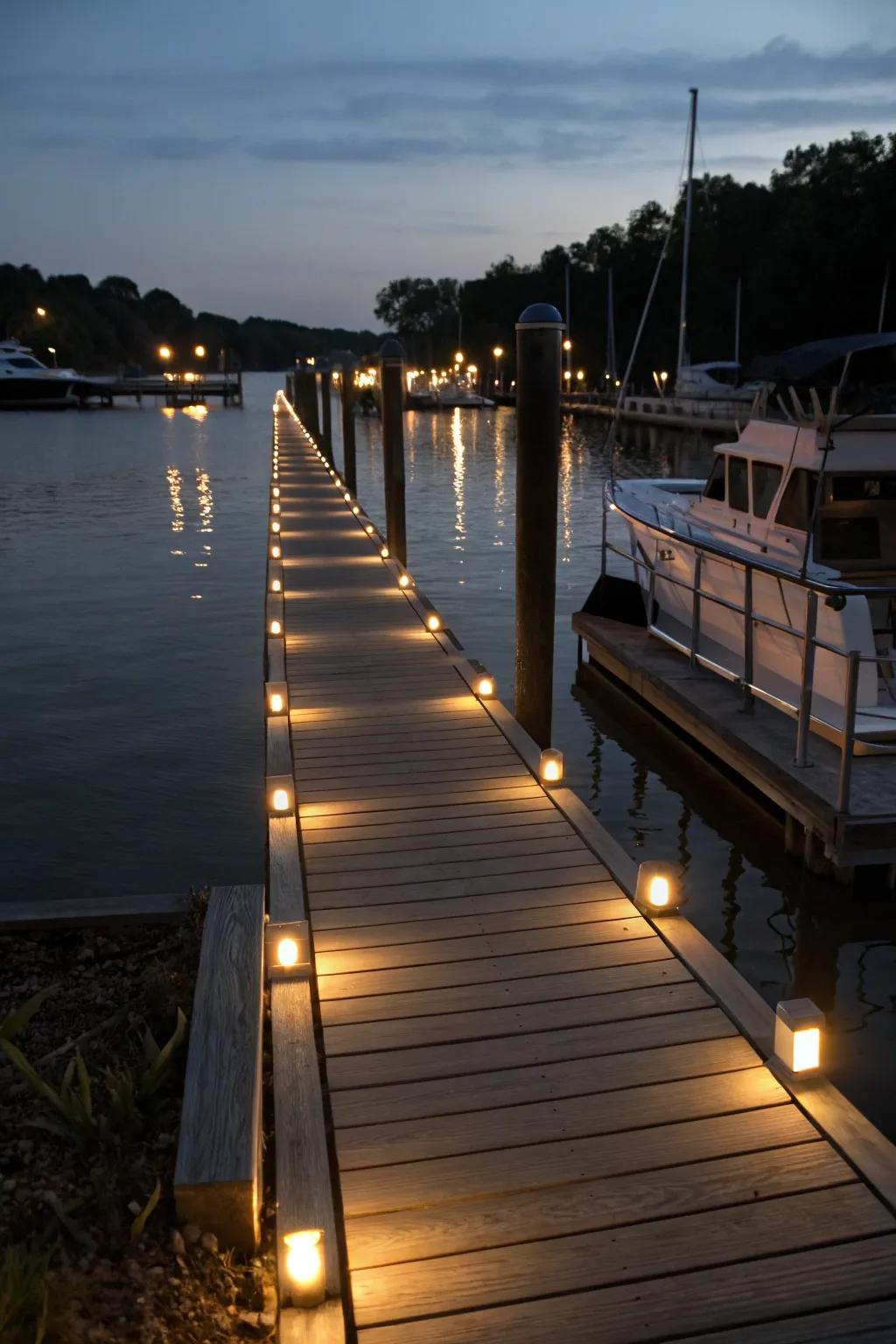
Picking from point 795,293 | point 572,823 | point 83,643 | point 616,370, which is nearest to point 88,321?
point 616,370

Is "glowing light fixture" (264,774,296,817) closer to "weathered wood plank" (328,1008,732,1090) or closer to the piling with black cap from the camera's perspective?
"weathered wood plank" (328,1008,732,1090)

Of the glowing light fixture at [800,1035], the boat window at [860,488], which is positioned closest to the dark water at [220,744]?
the glowing light fixture at [800,1035]

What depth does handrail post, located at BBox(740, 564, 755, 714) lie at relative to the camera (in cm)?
874

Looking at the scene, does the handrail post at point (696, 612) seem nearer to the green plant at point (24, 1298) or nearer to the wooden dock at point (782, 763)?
the wooden dock at point (782, 763)

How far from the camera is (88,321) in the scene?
484 ft

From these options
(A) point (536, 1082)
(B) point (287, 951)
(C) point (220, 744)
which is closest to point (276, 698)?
(C) point (220, 744)

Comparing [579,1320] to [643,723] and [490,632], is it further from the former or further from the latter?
[490,632]

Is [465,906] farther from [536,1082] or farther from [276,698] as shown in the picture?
[276,698]

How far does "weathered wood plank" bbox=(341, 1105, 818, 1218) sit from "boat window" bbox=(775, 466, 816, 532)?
6.34 metres

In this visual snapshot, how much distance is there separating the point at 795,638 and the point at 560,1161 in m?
5.60

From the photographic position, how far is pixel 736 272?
241ft

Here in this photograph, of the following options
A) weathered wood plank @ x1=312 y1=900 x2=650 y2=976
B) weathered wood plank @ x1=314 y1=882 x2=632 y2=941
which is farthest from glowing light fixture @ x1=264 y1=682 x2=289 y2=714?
weathered wood plank @ x1=312 y1=900 x2=650 y2=976

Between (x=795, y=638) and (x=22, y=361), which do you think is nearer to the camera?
(x=795, y=638)

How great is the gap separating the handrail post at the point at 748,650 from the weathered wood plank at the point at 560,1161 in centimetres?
508
